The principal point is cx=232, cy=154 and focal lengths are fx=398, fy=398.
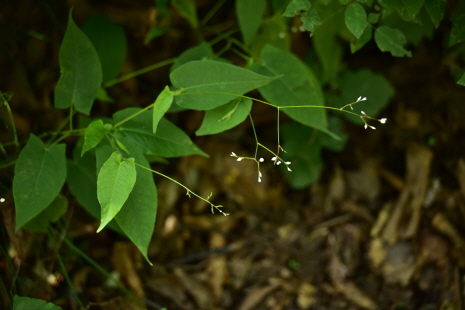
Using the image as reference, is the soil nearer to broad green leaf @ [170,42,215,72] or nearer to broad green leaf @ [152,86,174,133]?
broad green leaf @ [170,42,215,72]

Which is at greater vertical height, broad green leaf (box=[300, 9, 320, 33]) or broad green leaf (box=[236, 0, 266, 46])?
A: broad green leaf (box=[300, 9, 320, 33])

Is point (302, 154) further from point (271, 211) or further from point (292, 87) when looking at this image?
point (292, 87)

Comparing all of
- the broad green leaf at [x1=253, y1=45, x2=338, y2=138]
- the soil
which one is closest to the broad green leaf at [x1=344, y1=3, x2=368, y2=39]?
the broad green leaf at [x1=253, y1=45, x2=338, y2=138]

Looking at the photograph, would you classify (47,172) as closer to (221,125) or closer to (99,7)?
(221,125)

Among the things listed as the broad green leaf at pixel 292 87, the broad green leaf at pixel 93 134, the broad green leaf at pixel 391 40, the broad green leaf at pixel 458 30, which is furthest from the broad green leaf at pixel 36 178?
the broad green leaf at pixel 458 30

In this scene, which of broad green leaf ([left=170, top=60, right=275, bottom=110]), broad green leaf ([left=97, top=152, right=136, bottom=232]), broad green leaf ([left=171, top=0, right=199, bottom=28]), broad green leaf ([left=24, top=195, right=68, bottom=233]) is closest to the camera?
broad green leaf ([left=97, top=152, right=136, bottom=232])

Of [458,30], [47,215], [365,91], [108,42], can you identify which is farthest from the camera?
[365,91]

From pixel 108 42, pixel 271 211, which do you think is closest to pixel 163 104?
pixel 108 42
